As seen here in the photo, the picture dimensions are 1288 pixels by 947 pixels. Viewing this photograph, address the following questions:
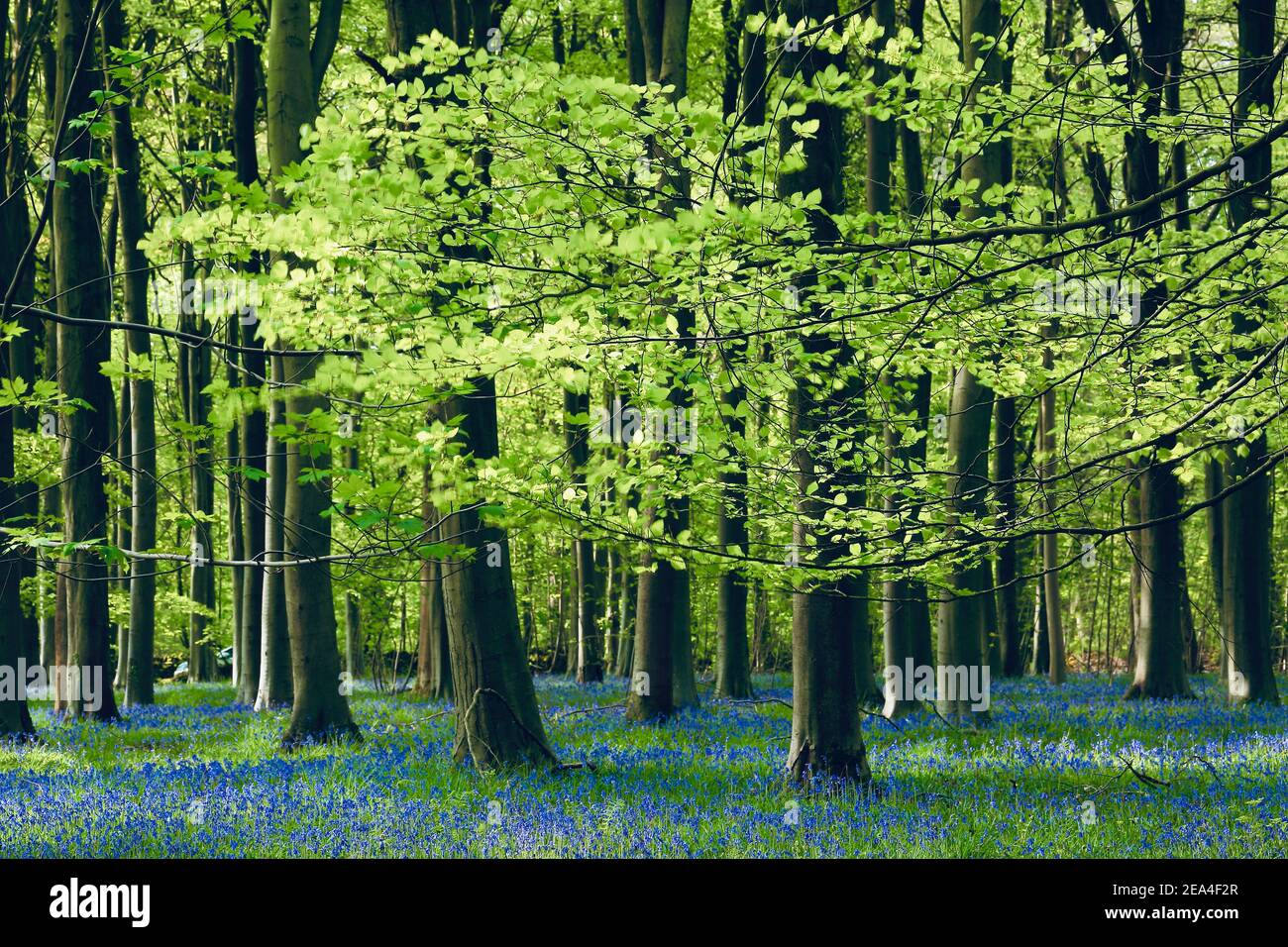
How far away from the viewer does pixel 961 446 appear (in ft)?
39.2

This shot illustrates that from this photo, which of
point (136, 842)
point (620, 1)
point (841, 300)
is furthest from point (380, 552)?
point (620, 1)

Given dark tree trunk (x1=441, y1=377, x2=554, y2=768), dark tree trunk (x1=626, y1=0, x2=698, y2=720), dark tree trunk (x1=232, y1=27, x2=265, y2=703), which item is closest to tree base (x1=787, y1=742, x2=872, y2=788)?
dark tree trunk (x1=441, y1=377, x2=554, y2=768)

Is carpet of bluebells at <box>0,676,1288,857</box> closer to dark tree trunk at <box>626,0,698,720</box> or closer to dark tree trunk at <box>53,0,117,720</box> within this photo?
dark tree trunk at <box>626,0,698,720</box>

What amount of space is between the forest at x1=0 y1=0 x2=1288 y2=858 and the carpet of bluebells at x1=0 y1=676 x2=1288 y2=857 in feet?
0.19

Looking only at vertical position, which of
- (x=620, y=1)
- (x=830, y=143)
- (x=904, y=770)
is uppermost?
(x=620, y=1)

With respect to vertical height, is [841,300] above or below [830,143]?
below

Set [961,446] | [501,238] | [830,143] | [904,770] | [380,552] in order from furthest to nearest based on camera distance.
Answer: [961,446] < [904,770] < [830,143] < [501,238] < [380,552]

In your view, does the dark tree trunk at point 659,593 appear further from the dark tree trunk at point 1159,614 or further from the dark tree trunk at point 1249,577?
the dark tree trunk at point 1249,577

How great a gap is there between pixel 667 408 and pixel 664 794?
371cm

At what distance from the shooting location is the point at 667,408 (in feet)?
19.1

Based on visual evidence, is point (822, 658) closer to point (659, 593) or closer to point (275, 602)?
point (659, 593)

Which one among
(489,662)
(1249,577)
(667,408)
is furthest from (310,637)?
(1249,577)
